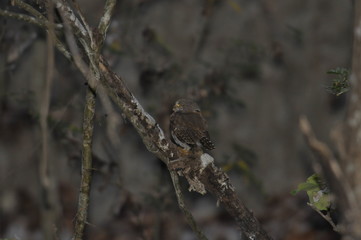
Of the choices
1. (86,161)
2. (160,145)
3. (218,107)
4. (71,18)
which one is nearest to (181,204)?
(160,145)

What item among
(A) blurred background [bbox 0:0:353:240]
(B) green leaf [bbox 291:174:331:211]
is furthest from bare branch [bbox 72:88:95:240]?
(A) blurred background [bbox 0:0:353:240]

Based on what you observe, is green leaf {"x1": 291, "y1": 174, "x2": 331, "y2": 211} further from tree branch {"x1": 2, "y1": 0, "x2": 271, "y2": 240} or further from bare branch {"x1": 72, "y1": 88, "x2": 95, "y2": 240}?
bare branch {"x1": 72, "y1": 88, "x2": 95, "y2": 240}

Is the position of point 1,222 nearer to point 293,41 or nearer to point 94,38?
point 293,41

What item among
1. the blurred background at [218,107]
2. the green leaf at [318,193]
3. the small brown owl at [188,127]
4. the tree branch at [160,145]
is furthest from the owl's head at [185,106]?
the green leaf at [318,193]

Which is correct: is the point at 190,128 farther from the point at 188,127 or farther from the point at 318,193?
the point at 318,193

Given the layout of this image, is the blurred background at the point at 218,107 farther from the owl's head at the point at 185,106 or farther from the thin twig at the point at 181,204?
the thin twig at the point at 181,204

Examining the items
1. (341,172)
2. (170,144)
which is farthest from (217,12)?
(341,172)
